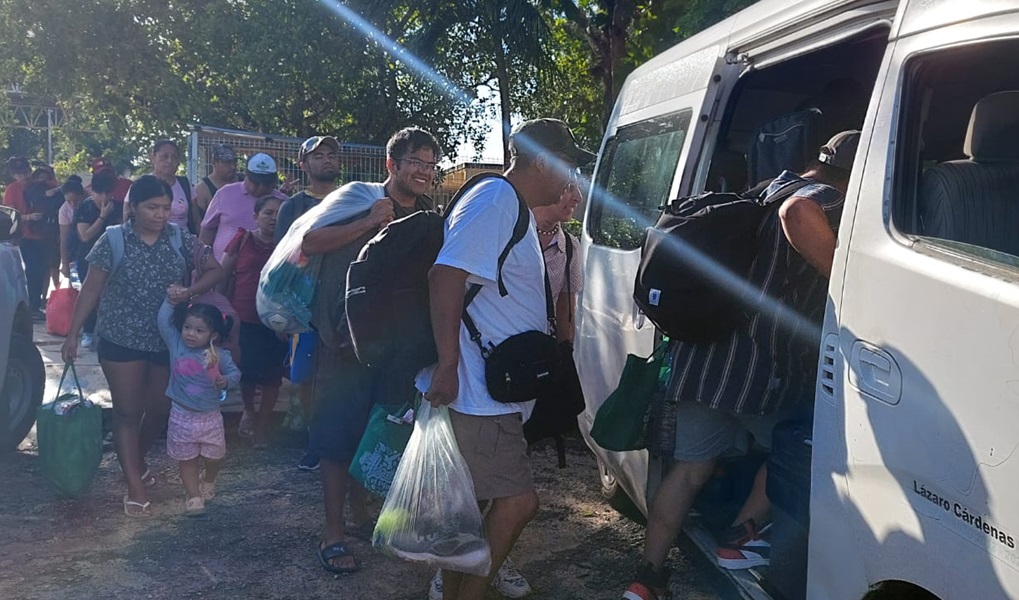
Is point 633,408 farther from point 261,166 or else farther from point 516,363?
point 261,166

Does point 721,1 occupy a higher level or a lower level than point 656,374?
higher

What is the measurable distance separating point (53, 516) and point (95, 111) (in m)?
18.0

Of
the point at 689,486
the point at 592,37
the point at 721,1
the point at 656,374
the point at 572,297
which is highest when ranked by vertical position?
the point at 592,37

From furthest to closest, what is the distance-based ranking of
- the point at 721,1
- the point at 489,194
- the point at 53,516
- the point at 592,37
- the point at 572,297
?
the point at 592,37, the point at 721,1, the point at 53,516, the point at 572,297, the point at 489,194

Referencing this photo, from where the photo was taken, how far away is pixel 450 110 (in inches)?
798

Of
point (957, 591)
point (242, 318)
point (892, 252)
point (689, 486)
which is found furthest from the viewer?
point (242, 318)

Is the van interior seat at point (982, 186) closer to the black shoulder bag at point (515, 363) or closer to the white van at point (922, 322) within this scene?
the white van at point (922, 322)

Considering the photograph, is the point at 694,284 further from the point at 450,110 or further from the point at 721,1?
the point at 450,110

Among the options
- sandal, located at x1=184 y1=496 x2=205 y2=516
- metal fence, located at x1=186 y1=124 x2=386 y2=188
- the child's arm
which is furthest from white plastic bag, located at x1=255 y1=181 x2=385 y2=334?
metal fence, located at x1=186 y1=124 x2=386 y2=188

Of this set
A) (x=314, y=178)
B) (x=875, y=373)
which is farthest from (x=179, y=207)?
(x=875, y=373)

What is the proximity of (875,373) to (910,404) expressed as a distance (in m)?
0.16

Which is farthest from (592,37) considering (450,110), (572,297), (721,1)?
(572,297)

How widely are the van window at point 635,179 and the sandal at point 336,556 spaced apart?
187cm

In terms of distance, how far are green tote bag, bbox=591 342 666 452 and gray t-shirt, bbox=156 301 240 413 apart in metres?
2.26
